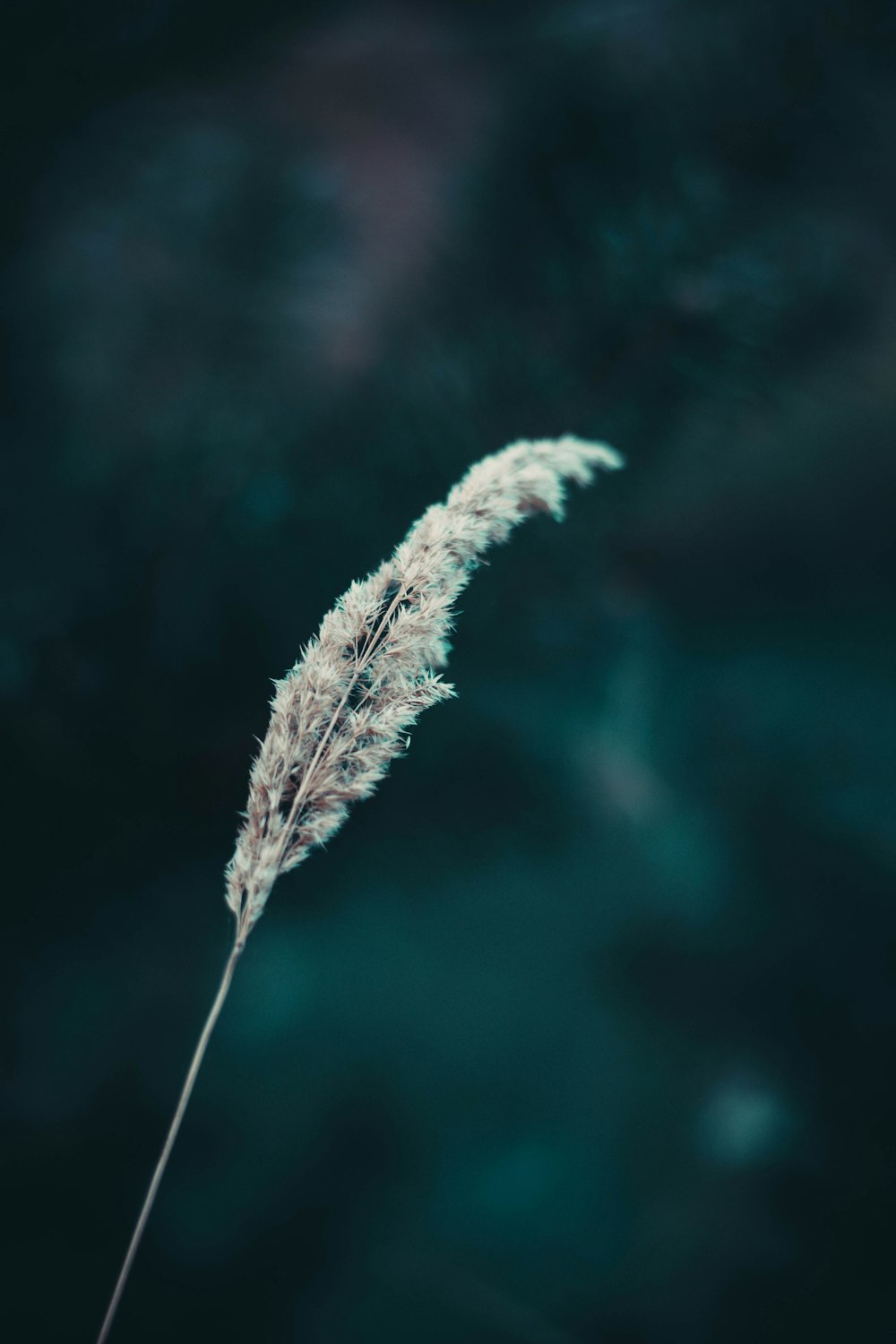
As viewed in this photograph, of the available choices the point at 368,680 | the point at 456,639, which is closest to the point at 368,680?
the point at 368,680

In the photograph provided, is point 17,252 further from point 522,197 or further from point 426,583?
point 426,583

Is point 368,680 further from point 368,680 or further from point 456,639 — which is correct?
point 456,639

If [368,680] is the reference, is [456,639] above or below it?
above

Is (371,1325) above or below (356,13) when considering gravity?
below

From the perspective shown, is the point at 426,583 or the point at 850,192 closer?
the point at 426,583

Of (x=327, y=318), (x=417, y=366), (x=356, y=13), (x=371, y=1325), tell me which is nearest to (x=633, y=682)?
(x=417, y=366)

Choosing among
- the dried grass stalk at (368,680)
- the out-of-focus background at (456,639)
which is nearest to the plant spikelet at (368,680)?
the dried grass stalk at (368,680)

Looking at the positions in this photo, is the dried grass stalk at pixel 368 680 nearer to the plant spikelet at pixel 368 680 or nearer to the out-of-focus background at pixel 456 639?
the plant spikelet at pixel 368 680
